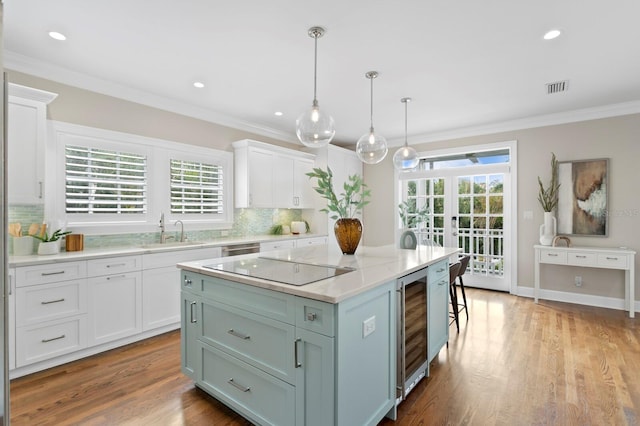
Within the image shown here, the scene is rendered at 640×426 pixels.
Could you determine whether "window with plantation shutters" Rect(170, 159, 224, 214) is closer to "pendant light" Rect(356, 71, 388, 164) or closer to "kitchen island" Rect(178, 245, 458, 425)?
"kitchen island" Rect(178, 245, 458, 425)

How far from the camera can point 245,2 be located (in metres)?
2.18

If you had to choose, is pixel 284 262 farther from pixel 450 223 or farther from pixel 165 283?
pixel 450 223

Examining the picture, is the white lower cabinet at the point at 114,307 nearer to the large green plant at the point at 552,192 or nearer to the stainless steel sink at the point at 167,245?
the stainless steel sink at the point at 167,245

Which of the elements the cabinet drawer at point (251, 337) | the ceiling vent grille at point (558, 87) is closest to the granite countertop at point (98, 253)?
the cabinet drawer at point (251, 337)

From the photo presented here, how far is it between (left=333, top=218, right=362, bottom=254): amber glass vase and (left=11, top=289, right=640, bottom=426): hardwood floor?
1207 mm

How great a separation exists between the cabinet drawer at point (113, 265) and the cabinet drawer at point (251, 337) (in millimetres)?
1419

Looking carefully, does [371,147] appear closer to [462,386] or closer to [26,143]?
[462,386]

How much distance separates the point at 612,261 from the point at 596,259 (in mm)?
157

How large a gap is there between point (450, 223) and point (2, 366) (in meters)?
5.60

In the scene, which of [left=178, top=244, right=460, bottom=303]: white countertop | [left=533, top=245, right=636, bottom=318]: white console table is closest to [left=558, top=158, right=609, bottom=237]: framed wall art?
[left=533, top=245, right=636, bottom=318]: white console table

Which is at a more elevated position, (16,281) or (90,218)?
(90,218)

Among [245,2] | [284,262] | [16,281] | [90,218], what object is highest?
[245,2]

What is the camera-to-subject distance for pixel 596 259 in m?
4.12

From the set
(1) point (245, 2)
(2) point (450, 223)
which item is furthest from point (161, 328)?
(2) point (450, 223)
